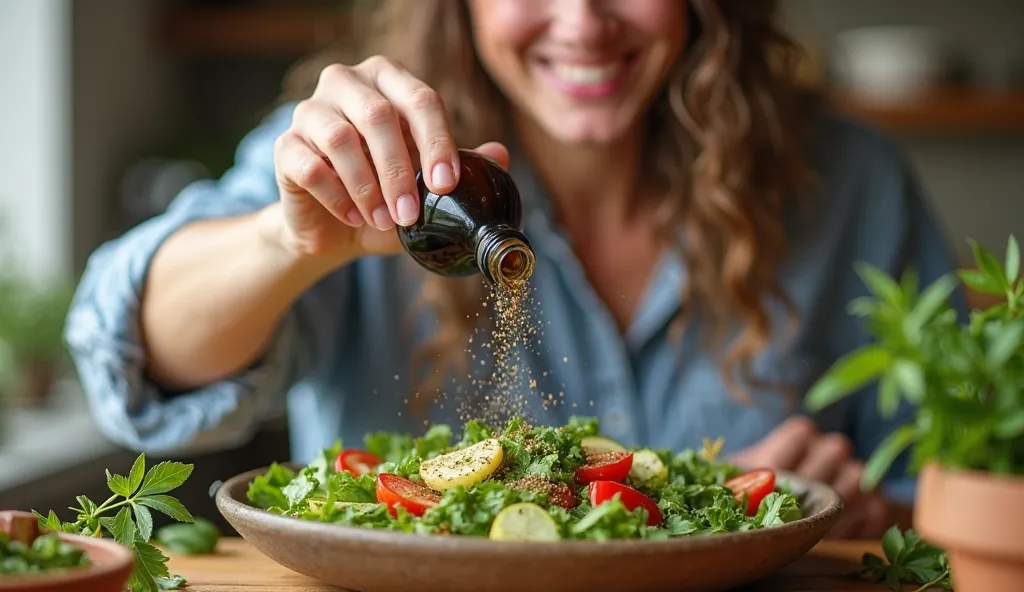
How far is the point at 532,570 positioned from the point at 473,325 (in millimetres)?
1059

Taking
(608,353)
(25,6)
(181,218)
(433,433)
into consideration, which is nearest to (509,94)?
(608,353)

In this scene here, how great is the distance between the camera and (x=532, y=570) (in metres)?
0.83

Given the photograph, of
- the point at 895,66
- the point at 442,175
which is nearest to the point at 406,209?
the point at 442,175

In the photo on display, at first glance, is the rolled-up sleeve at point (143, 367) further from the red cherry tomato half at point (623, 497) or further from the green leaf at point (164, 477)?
the red cherry tomato half at point (623, 497)

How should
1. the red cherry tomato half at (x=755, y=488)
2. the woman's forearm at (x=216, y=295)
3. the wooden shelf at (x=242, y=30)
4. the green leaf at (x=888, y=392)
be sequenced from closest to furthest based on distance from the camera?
the green leaf at (x=888, y=392)
the red cherry tomato half at (x=755, y=488)
the woman's forearm at (x=216, y=295)
the wooden shelf at (x=242, y=30)

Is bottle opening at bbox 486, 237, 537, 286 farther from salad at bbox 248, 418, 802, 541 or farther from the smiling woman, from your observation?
the smiling woman

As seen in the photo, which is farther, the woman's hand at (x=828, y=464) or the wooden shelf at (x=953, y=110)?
the wooden shelf at (x=953, y=110)

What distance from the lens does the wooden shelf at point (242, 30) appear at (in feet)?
12.5

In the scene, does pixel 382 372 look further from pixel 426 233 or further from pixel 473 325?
pixel 426 233

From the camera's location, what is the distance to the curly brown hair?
1879mm

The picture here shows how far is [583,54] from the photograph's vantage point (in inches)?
66.9

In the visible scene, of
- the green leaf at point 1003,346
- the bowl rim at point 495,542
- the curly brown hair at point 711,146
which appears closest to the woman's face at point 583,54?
the curly brown hair at point 711,146

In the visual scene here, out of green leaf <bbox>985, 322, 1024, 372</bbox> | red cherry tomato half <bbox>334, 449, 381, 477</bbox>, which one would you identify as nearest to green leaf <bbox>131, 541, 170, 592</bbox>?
red cherry tomato half <bbox>334, 449, 381, 477</bbox>

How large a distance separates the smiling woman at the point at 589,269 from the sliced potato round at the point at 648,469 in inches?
11.2
